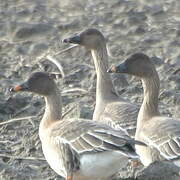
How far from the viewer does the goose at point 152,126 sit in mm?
11023

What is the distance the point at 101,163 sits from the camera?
1071 centimetres

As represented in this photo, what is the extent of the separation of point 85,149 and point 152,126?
1105 millimetres

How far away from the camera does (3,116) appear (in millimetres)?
13617

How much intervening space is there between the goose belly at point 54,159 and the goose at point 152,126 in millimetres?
1034

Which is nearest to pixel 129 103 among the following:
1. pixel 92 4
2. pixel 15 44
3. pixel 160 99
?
pixel 160 99

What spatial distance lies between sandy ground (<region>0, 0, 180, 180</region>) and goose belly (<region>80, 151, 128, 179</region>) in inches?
41.6

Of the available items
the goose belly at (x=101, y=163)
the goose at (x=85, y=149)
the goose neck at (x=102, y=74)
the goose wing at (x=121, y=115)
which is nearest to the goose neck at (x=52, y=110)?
the goose at (x=85, y=149)

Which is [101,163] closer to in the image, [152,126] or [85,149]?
[85,149]

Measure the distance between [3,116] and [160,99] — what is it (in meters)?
2.32

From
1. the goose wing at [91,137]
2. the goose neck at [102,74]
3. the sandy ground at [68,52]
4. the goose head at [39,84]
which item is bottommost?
the sandy ground at [68,52]

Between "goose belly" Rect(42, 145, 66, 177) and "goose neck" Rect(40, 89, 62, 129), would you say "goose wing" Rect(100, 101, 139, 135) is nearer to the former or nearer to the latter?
"goose neck" Rect(40, 89, 62, 129)

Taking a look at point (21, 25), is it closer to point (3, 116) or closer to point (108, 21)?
point (108, 21)

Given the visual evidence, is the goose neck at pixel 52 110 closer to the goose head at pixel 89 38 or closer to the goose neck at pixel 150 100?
the goose neck at pixel 150 100

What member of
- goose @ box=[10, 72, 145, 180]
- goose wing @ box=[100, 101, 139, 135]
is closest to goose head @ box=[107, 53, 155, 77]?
goose wing @ box=[100, 101, 139, 135]
